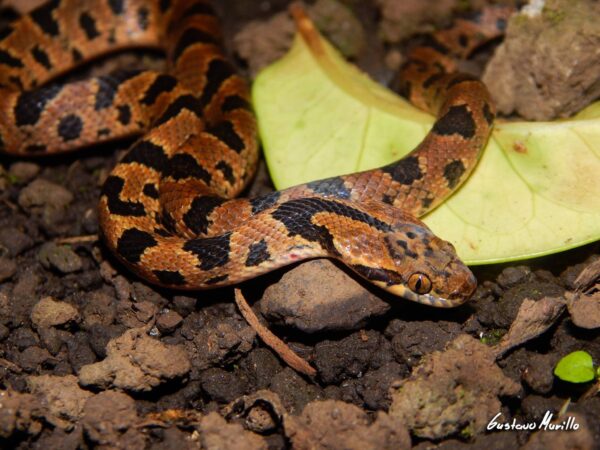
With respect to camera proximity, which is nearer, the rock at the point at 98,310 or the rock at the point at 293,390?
the rock at the point at 293,390

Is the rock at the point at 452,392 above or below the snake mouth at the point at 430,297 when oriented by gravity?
below

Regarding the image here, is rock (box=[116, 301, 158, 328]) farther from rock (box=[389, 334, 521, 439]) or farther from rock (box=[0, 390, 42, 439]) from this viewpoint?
rock (box=[389, 334, 521, 439])

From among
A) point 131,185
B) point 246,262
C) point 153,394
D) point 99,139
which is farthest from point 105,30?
point 153,394

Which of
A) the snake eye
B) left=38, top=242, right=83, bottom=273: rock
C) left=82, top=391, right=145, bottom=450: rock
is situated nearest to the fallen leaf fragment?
the snake eye

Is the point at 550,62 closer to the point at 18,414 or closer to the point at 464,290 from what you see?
the point at 464,290

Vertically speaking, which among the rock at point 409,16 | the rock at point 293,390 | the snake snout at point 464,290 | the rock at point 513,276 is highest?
the rock at point 409,16

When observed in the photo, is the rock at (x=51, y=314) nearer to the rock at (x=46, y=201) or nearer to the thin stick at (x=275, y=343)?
the rock at (x=46, y=201)

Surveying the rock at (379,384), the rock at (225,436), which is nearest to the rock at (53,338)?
the rock at (225,436)
